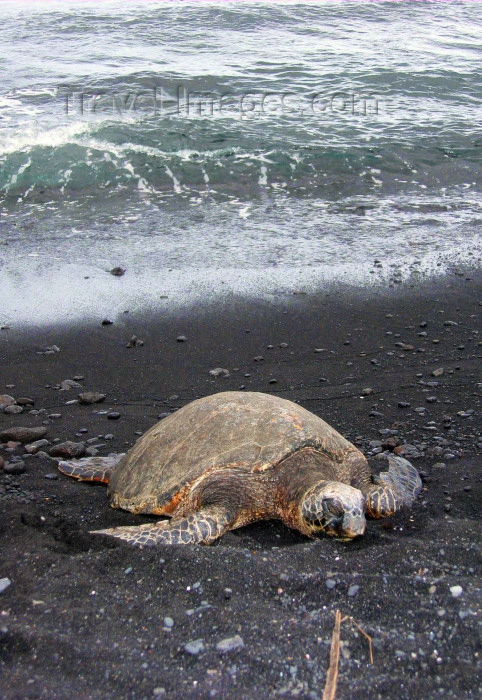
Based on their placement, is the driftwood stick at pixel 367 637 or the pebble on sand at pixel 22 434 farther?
the pebble on sand at pixel 22 434

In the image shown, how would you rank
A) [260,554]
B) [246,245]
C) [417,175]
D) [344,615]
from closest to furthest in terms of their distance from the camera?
[344,615]
[260,554]
[246,245]
[417,175]

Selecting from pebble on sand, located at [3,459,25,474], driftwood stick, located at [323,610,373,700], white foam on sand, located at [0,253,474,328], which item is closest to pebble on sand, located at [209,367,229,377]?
white foam on sand, located at [0,253,474,328]

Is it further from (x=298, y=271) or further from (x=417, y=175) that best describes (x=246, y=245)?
(x=417, y=175)

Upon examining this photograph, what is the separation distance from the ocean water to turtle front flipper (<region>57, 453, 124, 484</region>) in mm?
2293

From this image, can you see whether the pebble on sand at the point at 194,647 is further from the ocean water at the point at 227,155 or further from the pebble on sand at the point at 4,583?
the ocean water at the point at 227,155

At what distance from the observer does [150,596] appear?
262cm

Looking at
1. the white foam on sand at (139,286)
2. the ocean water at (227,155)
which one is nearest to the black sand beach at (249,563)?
the white foam on sand at (139,286)

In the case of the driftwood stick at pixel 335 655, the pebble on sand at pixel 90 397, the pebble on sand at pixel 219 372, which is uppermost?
the driftwood stick at pixel 335 655

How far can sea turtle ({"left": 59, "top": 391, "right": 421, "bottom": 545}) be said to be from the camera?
320 cm

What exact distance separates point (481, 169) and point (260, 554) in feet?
27.5

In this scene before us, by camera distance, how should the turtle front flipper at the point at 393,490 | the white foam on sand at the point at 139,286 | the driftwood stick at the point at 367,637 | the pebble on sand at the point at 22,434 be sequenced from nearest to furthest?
the driftwood stick at the point at 367,637, the turtle front flipper at the point at 393,490, the pebble on sand at the point at 22,434, the white foam on sand at the point at 139,286

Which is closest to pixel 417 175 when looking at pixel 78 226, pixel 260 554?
pixel 78 226

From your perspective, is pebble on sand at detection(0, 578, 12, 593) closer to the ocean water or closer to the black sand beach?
the black sand beach

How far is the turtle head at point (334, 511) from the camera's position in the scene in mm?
3096
